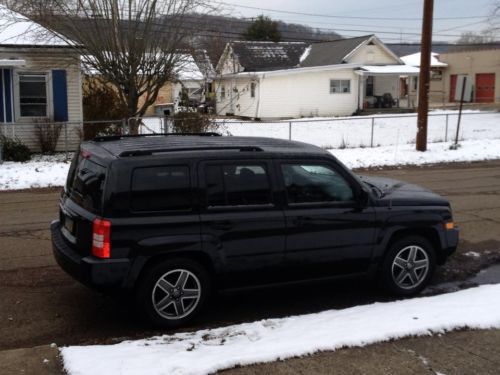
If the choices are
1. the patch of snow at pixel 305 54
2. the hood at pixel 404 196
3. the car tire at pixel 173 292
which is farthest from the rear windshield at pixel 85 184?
the patch of snow at pixel 305 54

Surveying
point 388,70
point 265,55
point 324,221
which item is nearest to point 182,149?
point 324,221

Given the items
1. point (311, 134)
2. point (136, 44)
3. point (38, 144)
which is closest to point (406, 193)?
point (136, 44)

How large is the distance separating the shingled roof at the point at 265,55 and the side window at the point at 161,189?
120ft

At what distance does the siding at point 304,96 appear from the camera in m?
38.5

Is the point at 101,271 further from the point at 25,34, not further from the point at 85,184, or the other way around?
the point at 25,34

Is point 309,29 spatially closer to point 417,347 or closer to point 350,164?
point 350,164

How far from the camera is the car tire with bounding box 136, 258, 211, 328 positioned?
5.42m

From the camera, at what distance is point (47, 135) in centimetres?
1892

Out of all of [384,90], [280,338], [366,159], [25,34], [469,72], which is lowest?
[280,338]

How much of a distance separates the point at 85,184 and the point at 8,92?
14959mm

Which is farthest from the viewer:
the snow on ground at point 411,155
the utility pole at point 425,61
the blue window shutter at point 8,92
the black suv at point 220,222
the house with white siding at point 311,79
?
the house with white siding at point 311,79

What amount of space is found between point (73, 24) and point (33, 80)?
234 cm

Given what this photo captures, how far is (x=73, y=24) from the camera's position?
18.7 meters

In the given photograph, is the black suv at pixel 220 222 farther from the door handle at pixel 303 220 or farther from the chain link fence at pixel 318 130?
the chain link fence at pixel 318 130
